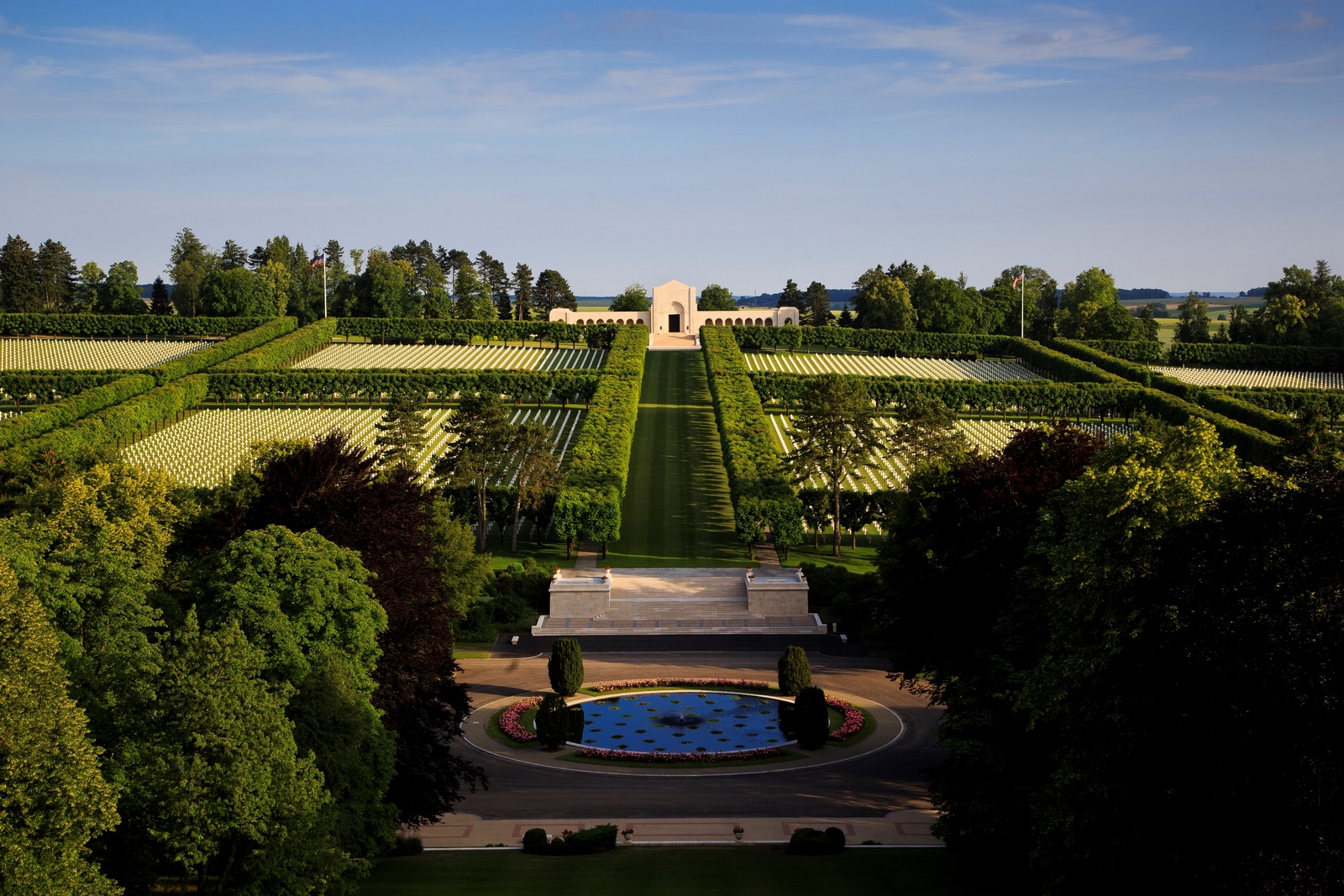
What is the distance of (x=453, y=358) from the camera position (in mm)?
129625

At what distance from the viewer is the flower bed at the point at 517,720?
3944cm

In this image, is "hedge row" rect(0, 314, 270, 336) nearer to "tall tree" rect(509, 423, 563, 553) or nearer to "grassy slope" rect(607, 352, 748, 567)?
"grassy slope" rect(607, 352, 748, 567)

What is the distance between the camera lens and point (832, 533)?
69.1 meters

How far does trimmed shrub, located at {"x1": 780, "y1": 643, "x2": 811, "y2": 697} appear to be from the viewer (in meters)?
41.4

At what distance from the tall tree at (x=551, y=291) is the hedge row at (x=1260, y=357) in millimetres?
82488

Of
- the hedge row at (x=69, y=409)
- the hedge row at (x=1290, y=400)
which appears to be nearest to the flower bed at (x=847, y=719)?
the hedge row at (x=69, y=409)

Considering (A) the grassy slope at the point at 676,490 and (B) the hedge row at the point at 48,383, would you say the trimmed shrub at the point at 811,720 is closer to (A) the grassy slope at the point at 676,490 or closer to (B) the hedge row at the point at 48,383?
(A) the grassy slope at the point at 676,490

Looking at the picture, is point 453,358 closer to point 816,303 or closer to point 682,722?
point 816,303

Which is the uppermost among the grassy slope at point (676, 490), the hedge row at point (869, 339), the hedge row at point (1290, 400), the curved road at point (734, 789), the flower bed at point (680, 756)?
the hedge row at point (869, 339)

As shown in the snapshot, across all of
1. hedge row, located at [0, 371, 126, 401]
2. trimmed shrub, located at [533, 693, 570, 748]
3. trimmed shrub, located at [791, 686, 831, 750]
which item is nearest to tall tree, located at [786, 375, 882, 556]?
trimmed shrub, located at [791, 686, 831, 750]

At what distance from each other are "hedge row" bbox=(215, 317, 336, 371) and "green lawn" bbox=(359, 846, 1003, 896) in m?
84.4

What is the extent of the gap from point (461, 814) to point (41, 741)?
15432 millimetres

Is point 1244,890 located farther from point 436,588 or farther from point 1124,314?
point 1124,314

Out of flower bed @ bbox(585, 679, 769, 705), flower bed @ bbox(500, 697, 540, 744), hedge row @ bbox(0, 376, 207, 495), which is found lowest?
flower bed @ bbox(500, 697, 540, 744)
